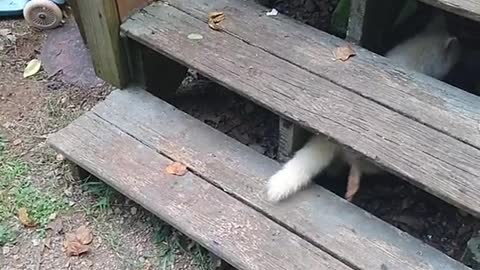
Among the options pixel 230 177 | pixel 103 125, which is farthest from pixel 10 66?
pixel 230 177

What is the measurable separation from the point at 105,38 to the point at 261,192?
0.75 metres

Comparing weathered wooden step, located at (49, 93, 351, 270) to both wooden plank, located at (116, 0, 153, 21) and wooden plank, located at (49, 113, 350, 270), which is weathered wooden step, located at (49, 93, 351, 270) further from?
wooden plank, located at (116, 0, 153, 21)

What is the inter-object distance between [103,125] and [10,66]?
2.50 ft

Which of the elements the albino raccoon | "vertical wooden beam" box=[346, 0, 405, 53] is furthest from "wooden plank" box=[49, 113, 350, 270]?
"vertical wooden beam" box=[346, 0, 405, 53]

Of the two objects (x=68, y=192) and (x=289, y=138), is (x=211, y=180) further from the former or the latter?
(x=68, y=192)

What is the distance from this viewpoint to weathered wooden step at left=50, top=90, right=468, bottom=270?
2.11 m

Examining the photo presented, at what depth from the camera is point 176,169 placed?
2.38 meters

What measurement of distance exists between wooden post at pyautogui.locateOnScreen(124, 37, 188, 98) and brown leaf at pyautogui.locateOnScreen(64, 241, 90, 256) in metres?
0.58

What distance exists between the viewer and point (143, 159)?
7.95ft

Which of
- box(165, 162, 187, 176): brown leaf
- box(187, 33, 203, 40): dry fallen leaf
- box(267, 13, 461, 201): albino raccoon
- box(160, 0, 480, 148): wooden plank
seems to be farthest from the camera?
box(187, 33, 203, 40): dry fallen leaf

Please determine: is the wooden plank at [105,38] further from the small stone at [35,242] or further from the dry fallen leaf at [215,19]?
the small stone at [35,242]

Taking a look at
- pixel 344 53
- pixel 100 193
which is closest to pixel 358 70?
pixel 344 53

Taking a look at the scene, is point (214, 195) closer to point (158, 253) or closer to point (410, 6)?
point (158, 253)

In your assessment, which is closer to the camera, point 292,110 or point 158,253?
point 292,110
